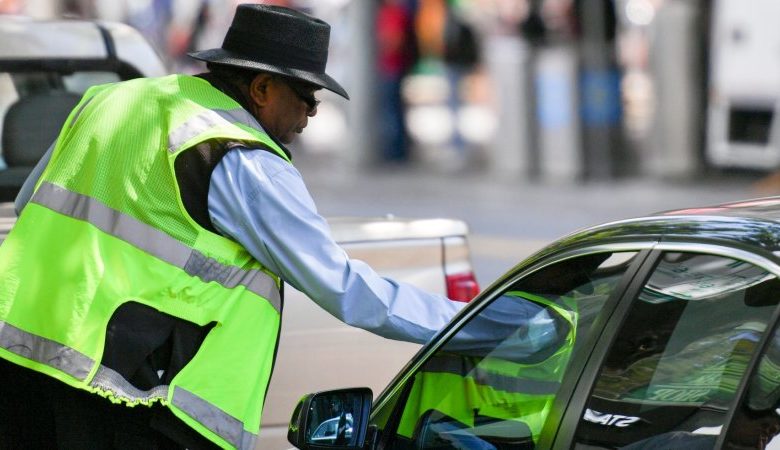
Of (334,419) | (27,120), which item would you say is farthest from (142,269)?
(27,120)

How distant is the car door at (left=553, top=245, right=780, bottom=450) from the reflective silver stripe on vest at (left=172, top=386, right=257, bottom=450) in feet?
2.99

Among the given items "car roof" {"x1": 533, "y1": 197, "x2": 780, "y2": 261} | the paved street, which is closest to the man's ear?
"car roof" {"x1": 533, "y1": 197, "x2": 780, "y2": 261}

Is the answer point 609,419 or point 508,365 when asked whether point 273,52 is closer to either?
point 508,365

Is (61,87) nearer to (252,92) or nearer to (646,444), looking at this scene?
(252,92)

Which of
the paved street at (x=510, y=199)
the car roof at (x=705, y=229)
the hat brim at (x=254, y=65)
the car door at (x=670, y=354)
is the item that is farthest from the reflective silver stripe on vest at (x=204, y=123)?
the paved street at (x=510, y=199)

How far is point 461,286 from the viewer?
4.85 metres

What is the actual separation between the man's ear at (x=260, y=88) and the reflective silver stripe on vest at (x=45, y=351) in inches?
30.8

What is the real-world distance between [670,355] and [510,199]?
12081mm

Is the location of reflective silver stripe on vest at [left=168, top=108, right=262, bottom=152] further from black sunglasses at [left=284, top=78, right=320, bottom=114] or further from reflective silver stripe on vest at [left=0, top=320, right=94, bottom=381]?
reflective silver stripe on vest at [left=0, top=320, right=94, bottom=381]

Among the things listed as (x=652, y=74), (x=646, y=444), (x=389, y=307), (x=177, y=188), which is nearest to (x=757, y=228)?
(x=646, y=444)

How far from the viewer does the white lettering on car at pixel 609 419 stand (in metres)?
2.65

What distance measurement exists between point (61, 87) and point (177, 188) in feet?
9.11

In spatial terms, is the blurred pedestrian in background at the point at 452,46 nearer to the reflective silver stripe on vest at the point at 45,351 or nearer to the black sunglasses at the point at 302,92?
the black sunglasses at the point at 302,92

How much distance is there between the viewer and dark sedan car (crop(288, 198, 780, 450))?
253 cm
